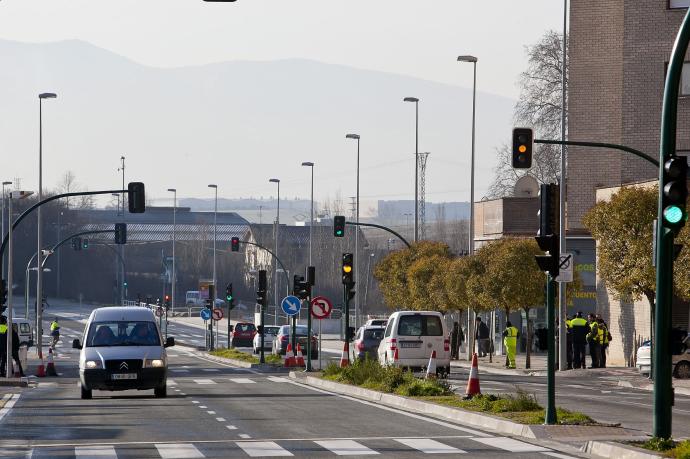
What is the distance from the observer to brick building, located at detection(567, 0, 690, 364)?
55656 mm

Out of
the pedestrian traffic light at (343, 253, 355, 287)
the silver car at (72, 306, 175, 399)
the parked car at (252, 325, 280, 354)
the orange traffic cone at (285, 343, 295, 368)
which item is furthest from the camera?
the parked car at (252, 325, 280, 354)

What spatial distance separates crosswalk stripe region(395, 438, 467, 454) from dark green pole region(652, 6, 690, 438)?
2474 millimetres

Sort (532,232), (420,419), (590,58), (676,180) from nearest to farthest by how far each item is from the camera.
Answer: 1. (676,180)
2. (420,419)
3. (590,58)
4. (532,232)

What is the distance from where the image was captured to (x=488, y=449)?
60.8ft

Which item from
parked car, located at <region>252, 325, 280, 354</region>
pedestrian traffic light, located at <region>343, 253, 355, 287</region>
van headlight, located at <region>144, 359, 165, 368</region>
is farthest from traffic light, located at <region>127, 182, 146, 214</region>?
parked car, located at <region>252, 325, 280, 354</region>

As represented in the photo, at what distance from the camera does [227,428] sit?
22500mm

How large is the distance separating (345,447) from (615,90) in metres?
41.2

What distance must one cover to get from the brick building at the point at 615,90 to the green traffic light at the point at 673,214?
3656 cm

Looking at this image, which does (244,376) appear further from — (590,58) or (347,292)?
(590,58)

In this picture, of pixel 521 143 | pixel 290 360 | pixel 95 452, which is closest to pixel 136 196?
pixel 290 360

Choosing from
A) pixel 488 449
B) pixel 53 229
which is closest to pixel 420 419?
pixel 488 449

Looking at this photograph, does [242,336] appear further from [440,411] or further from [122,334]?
[440,411]

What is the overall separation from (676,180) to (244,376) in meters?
30.8

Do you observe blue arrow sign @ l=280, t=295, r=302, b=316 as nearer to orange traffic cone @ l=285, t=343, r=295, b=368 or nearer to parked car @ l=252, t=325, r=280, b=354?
orange traffic cone @ l=285, t=343, r=295, b=368
